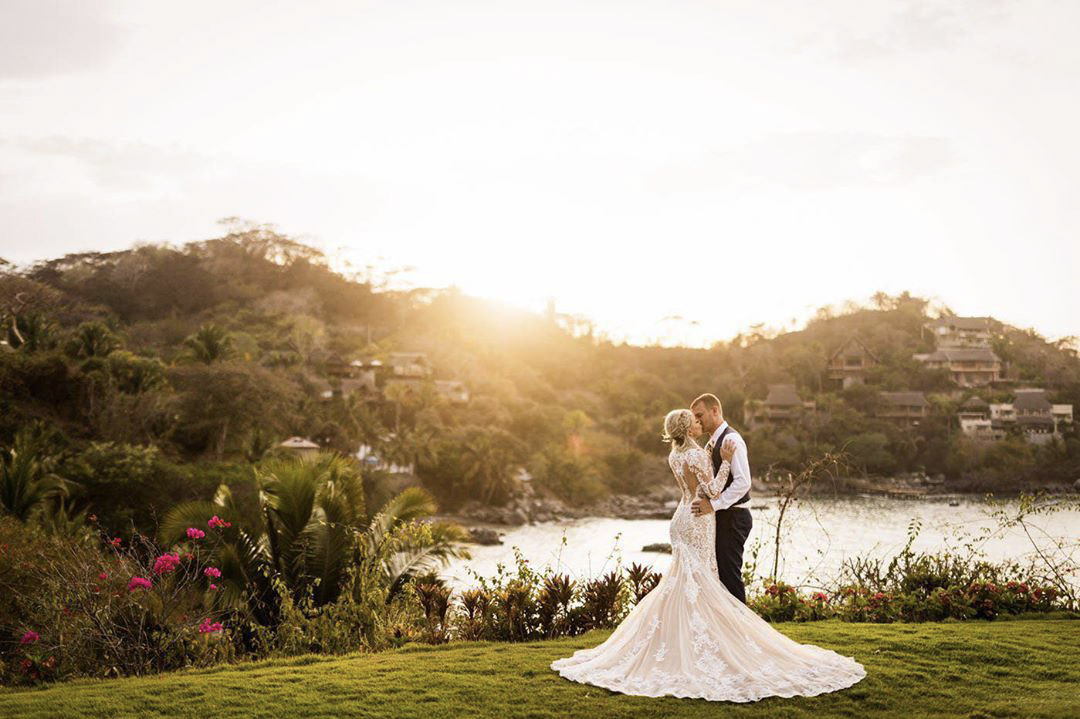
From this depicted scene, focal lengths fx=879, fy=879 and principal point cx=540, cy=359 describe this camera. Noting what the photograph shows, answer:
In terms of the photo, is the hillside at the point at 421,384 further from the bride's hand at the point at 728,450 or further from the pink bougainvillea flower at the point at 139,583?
the bride's hand at the point at 728,450

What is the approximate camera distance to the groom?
236 inches

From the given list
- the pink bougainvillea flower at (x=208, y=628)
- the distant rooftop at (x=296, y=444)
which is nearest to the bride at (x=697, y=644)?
the pink bougainvillea flower at (x=208, y=628)

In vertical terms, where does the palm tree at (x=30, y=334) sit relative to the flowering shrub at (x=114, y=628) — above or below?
above

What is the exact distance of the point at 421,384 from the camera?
5078 cm

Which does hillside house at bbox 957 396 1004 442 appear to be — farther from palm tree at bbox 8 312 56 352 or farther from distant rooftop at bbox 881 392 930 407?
palm tree at bbox 8 312 56 352

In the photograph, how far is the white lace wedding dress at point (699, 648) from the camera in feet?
17.2

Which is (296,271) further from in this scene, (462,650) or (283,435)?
(462,650)

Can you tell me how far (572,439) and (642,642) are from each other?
48587 mm

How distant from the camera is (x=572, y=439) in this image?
54125 millimetres

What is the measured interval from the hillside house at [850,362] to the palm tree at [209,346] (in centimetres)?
4865

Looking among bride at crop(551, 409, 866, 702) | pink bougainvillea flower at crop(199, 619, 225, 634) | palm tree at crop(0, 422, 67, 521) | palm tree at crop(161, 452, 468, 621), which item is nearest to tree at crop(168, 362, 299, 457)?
palm tree at crop(0, 422, 67, 521)

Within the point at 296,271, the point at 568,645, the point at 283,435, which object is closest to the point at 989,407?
the point at 283,435

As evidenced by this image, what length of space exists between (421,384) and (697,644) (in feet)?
151

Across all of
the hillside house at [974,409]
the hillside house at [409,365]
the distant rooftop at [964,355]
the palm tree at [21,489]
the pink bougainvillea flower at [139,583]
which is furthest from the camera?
the distant rooftop at [964,355]
